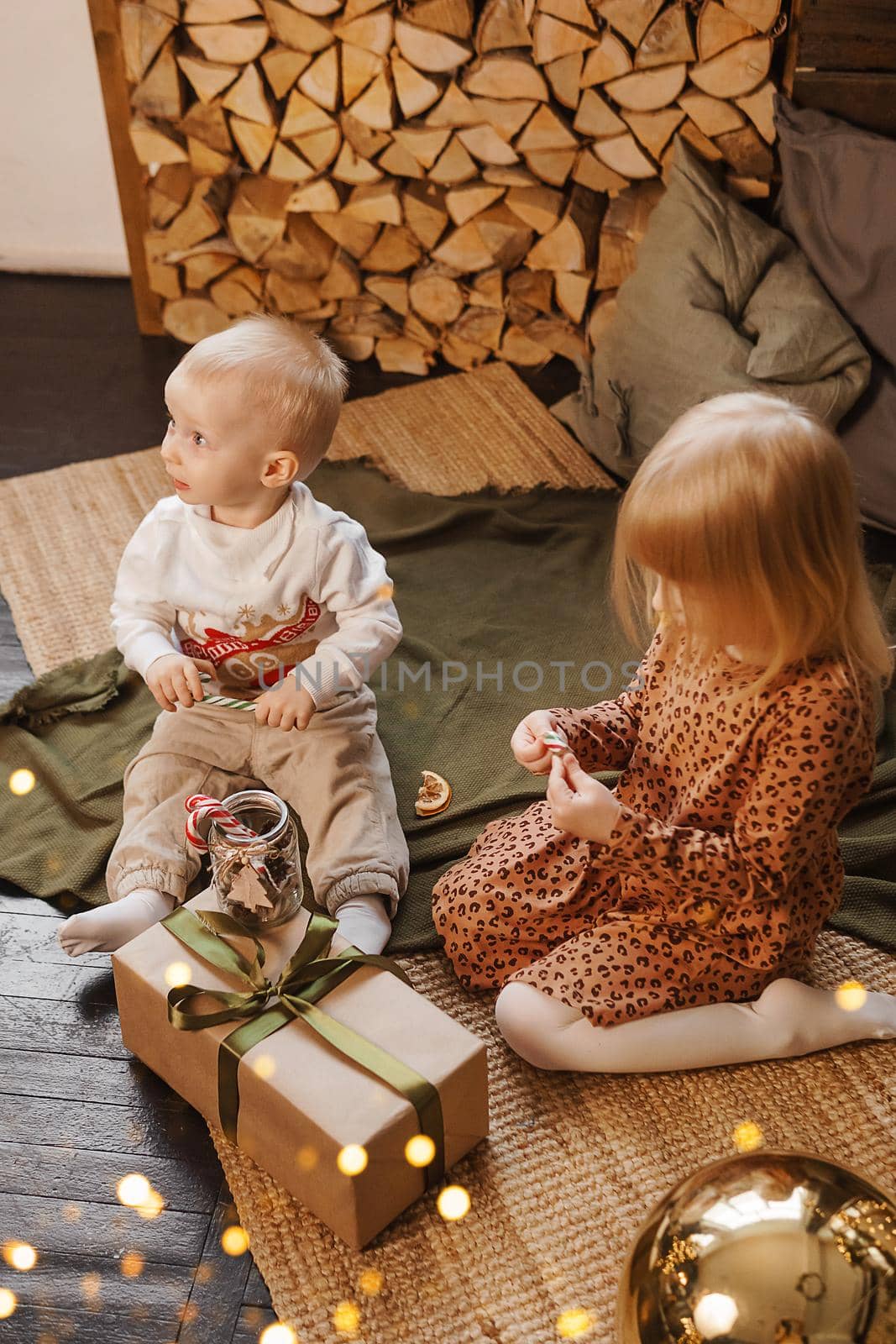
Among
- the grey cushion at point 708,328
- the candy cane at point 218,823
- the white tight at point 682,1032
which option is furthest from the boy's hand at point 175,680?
the grey cushion at point 708,328

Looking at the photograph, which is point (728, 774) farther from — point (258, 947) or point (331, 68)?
point (331, 68)

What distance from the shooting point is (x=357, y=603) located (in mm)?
1449

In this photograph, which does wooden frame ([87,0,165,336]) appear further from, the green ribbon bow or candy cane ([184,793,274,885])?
the green ribbon bow

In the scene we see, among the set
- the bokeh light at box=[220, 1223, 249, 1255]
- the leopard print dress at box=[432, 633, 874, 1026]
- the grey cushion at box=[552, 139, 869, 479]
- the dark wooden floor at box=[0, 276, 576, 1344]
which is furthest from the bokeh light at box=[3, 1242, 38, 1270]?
the grey cushion at box=[552, 139, 869, 479]

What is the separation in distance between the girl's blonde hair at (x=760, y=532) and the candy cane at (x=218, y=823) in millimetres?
463

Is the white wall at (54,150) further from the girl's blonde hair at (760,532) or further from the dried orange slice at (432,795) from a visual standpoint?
the girl's blonde hair at (760,532)

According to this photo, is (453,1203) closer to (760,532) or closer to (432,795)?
(432,795)

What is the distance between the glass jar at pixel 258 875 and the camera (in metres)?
1.21

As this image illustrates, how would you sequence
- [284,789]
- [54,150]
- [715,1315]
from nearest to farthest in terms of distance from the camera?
[715,1315]
[284,789]
[54,150]

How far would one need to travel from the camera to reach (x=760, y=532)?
1.05 metres

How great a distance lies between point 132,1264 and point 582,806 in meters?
0.58

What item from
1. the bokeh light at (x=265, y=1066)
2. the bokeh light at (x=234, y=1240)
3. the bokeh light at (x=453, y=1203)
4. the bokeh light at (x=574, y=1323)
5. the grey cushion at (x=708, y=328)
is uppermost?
the grey cushion at (x=708, y=328)

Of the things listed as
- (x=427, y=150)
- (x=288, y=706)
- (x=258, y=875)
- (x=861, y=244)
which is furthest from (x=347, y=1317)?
(x=427, y=150)

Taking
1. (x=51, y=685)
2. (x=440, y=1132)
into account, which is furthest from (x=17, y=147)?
(x=440, y=1132)
